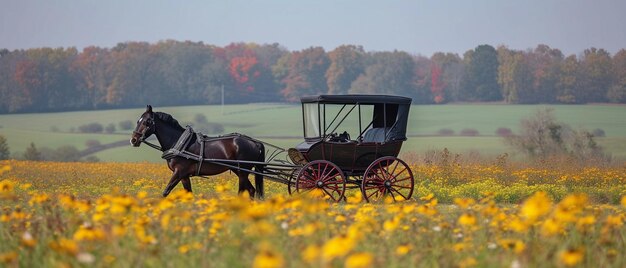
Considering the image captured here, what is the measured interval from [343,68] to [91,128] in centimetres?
2493

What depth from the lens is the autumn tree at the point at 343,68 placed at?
72.2m

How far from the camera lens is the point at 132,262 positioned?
23.4 ft

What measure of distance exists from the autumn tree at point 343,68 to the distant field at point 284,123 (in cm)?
511

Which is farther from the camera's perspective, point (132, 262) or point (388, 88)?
point (388, 88)

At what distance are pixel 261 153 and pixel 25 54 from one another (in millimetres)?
52267

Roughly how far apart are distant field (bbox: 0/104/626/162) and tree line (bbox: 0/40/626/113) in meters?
1.94

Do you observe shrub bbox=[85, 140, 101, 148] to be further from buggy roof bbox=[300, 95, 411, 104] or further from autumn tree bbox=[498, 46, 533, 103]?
buggy roof bbox=[300, 95, 411, 104]

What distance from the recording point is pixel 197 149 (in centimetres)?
1549

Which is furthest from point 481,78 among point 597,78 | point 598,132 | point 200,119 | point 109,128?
point 109,128

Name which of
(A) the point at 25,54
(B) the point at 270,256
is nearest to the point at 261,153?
(B) the point at 270,256

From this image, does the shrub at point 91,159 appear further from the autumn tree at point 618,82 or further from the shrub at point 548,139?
the autumn tree at point 618,82

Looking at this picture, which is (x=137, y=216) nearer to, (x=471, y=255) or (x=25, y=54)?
(x=471, y=255)

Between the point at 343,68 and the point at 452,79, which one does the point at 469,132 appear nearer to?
the point at 452,79

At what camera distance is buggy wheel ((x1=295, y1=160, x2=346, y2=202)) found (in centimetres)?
1503
